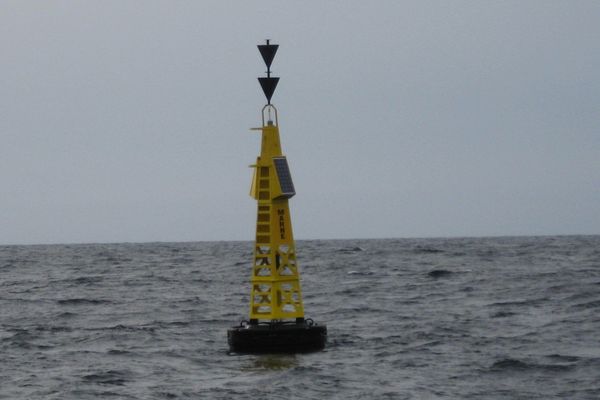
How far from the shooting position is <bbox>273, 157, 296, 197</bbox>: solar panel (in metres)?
20.6

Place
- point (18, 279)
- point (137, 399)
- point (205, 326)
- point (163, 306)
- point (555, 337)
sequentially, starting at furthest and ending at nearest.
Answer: point (18, 279) → point (163, 306) → point (205, 326) → point (555, 337) → point (137, 399)

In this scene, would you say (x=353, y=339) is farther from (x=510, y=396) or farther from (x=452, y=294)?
(x=452, y=294)

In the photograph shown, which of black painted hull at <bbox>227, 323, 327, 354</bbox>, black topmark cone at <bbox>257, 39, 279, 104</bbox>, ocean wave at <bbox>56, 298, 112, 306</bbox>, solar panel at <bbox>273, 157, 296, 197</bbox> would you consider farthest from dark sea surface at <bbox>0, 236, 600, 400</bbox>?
black topmark cone at <bbox>257, 39, 279, 104</bbox>

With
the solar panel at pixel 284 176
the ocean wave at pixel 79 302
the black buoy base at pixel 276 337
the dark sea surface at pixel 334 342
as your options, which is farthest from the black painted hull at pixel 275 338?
the ocean wave at pixel 79 302

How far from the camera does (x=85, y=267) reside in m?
60.6

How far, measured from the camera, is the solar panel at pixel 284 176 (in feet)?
67.5

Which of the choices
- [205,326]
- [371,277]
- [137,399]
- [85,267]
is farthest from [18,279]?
[137,399]

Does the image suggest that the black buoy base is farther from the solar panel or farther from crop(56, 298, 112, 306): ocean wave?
crop(56, 298, 112, 306): ocean wave

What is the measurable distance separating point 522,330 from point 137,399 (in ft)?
32.3

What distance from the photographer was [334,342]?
23.2 meters

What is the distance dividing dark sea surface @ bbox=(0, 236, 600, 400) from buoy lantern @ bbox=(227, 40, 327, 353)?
0.38 m

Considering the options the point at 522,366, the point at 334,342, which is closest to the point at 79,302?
the point at 334,342

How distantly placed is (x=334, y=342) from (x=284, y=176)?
13.2 ft

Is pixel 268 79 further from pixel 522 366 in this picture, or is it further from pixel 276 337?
pixel 522 366
